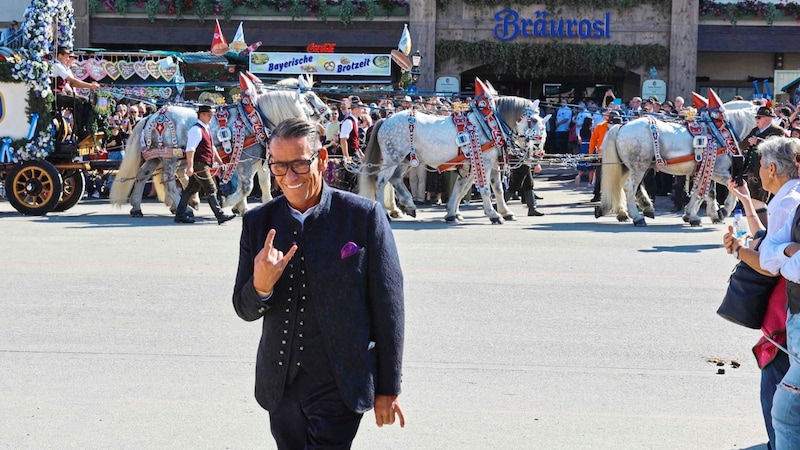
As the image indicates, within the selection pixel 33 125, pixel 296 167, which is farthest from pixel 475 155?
pixel 296 167

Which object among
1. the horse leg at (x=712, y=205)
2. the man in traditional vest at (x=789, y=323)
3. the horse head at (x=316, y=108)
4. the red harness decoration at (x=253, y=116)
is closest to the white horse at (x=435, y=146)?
the horse head at (x=316, y=108)

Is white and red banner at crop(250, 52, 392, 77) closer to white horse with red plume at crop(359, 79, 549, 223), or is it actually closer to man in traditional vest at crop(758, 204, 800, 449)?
white horse with red plume at crop(359, 79, 549, 223)

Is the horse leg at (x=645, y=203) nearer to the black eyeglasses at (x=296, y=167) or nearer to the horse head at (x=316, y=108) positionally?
the horse head at (x=316, y=108)

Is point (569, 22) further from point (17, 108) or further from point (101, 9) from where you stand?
point (17, 108)

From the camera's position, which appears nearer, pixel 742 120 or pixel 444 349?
pixel 444 349

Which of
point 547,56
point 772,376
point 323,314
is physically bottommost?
point 772,376

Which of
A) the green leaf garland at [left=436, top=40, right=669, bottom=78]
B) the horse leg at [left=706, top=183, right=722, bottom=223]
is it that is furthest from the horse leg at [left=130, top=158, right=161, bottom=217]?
the green leaf garland at [left=436, top=40, right=669, bottom=78]

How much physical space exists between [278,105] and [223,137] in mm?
977

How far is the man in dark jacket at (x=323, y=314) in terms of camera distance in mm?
4035

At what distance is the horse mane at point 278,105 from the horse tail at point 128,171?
196 centimetres

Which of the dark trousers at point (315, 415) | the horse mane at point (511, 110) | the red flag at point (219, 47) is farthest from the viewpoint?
the red flag at point (219, 47)

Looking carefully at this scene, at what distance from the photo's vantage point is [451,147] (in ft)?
57.9

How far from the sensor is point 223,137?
58.0ft

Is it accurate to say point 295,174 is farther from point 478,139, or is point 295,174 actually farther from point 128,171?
point 128,171
